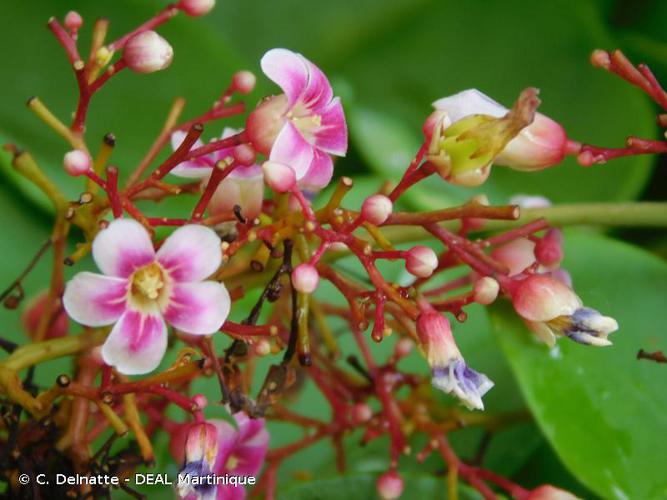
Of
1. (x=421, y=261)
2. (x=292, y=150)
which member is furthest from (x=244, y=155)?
(x=421, y=261)

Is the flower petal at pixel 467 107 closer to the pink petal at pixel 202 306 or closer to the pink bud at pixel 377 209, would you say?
the pink bud at pixel 377 209

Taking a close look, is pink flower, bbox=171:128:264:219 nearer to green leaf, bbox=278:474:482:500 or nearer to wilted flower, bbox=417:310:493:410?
wilted flower, bbox=417:310:493:410

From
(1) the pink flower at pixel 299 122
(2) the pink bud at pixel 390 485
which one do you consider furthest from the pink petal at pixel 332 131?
(2) the pink bud at pixel 390 485

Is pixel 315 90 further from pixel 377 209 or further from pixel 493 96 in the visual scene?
pixel 493 96

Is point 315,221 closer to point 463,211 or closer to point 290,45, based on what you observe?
point 463,211

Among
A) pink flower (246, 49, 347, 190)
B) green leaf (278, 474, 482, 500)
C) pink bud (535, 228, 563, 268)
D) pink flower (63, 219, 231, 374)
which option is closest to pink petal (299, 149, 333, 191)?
pink flower (246, 49, 347, 190)

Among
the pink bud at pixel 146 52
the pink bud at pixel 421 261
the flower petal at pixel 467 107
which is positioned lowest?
the pink bud at pixel 421 261
